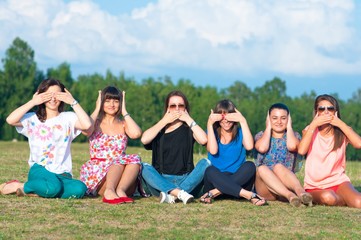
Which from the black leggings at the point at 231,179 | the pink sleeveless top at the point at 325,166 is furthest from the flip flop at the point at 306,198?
the black leggings at the point at 231,179

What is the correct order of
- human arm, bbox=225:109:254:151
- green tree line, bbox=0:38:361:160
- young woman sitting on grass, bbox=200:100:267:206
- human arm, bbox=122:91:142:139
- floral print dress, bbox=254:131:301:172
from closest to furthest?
1. young woman sitting on grass, bbox=200:100:267:206
2. human arm, bbox=225:109:254:151
3. human arm, bbox=122:91:142:139
4. floral print dress, bbox=254:131:301:172
5. green tree line, bbox=0:38:361:160

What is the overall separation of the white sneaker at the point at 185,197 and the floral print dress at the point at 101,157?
81cm

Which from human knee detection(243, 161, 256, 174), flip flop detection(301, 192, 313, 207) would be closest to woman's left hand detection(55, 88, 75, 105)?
human knee detection(243, 161, 256, 174)

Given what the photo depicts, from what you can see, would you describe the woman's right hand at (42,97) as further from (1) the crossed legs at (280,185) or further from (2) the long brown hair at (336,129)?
(2) the long brown hair at (336,129)

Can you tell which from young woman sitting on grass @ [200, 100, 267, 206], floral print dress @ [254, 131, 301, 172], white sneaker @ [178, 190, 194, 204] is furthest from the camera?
floral print dress @ [254, 131, 301, 172]

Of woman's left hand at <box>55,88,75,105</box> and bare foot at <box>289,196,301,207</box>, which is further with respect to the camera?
woman's left hand at <box>55,88,75,105</box>

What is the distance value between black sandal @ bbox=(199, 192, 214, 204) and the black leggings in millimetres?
142

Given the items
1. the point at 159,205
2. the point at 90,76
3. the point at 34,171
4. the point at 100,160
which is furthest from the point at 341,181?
the point at 90,76

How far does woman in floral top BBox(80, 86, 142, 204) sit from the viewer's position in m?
9.51

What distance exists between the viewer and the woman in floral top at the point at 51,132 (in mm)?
9375

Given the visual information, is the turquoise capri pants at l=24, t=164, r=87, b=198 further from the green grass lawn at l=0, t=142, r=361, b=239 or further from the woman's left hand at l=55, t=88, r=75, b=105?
the woman's left hand at l=55, t=88, r=75, b=105

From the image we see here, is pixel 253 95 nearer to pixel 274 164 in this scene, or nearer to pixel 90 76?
pixel 90 76

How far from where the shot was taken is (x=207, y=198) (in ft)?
30.3

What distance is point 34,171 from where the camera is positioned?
9445 mm
